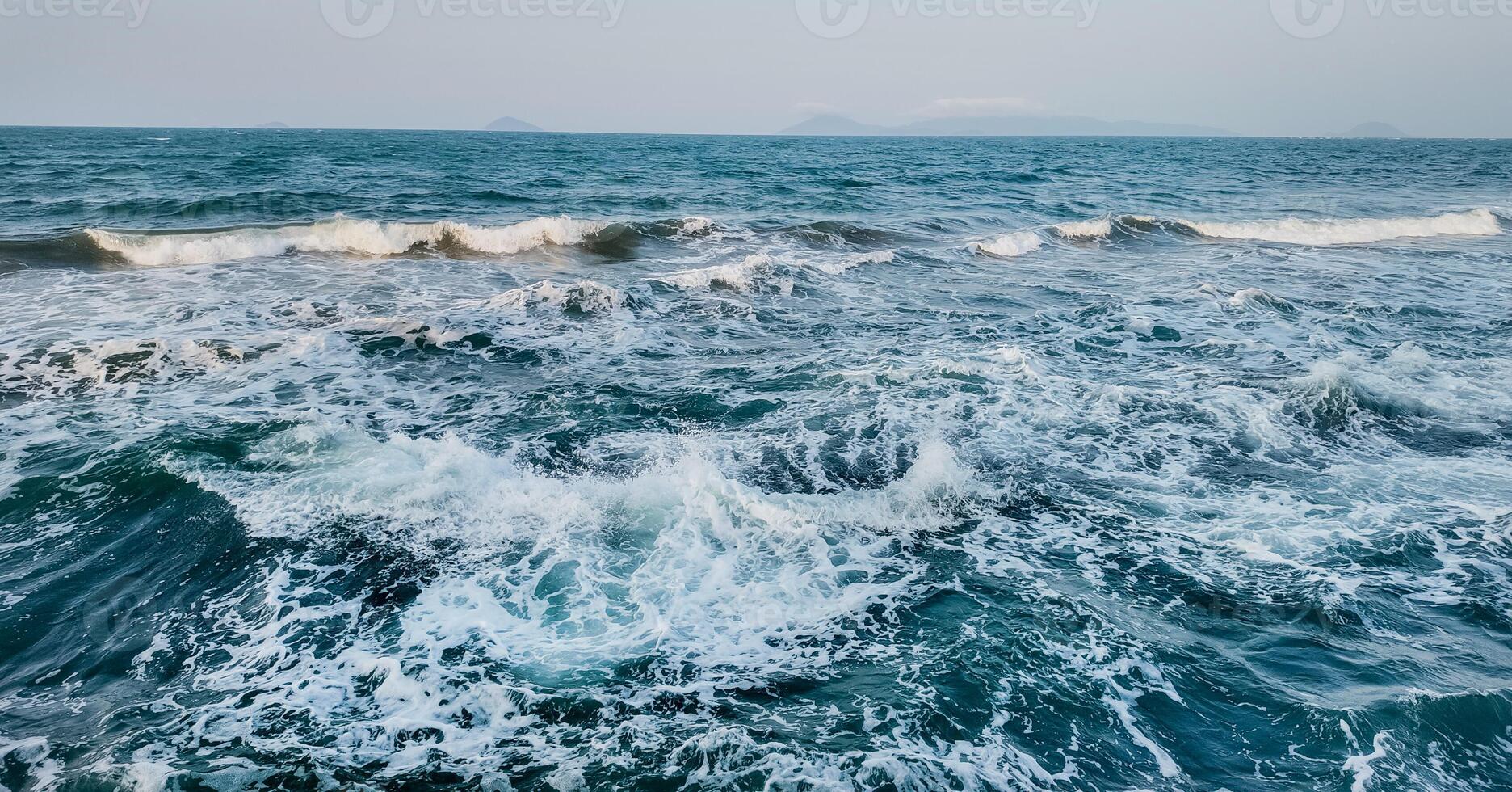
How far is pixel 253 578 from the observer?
607 cm

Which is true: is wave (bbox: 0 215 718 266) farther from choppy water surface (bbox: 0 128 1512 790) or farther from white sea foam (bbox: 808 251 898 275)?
white sea foam (bbox: 808 251 898 275)

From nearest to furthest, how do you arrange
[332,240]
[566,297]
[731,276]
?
[566,297], [731,276], [332,240]

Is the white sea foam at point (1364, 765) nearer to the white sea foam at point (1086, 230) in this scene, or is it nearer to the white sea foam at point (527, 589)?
the white sea foam at point (527, 589)

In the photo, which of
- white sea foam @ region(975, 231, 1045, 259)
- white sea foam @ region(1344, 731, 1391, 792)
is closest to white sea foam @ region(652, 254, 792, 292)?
white sea foam @ region(975, 231, 1045, 259)

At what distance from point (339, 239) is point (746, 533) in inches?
678

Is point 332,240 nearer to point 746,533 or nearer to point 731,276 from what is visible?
point 731,276

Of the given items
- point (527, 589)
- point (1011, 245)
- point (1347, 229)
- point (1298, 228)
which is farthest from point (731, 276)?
point (1347, 229)

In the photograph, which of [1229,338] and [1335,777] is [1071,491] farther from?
[1229,338]

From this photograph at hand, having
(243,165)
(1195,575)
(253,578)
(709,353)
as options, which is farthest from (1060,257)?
(243,165)

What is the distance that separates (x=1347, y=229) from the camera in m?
24.4

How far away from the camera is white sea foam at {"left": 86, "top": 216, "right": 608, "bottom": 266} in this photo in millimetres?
17734

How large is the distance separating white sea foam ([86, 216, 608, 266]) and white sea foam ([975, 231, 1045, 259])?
10397mm

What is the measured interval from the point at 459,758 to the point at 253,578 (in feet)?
9.54

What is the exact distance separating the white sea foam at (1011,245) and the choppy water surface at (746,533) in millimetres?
4558
